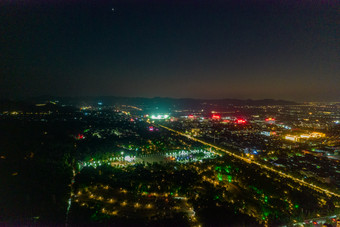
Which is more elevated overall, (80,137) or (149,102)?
(149,102)

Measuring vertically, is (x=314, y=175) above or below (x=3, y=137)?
below

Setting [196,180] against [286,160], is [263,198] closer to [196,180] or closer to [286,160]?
[196,180]

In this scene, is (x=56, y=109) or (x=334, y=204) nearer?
(x=334, y=204)

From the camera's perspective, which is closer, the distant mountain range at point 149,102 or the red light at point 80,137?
the red light at point 80,137

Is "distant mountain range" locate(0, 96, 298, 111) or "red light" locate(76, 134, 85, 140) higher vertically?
"distant mountain range" locate(0, 96, 298, 111)

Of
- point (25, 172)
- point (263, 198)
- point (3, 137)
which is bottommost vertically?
point (263, 198)

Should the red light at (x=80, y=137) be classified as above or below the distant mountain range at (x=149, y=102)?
below

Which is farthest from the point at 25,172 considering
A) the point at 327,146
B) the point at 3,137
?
the point at 327,146

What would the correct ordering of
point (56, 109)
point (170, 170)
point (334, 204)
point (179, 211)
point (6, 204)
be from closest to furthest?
point (6, 204), point (179, 211), point (334, 204), point (170, 170), point (56, 109)

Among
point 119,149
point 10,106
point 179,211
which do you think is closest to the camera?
point 179,211

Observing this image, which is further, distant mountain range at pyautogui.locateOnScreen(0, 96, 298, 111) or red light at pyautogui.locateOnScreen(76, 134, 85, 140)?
distant mountain range at pyautogui.locateOnScreen(0, 96, 298, 111)

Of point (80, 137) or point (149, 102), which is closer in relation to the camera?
point (80, 137)
